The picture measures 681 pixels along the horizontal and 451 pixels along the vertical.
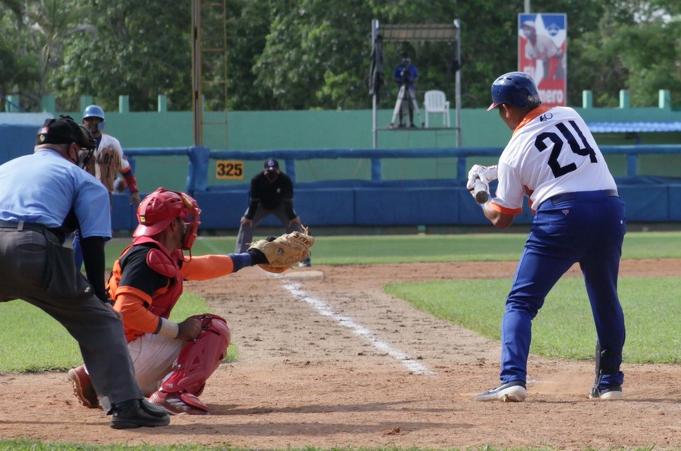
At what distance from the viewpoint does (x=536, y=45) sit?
117 feet

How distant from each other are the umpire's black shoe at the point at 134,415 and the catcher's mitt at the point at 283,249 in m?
1.34

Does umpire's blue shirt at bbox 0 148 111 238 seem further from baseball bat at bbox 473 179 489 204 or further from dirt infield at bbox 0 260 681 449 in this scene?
baseball bat at bbox 473 179 489 204

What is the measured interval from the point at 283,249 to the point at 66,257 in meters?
1.60

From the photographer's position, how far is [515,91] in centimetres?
713

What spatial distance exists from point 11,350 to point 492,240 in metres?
14.6

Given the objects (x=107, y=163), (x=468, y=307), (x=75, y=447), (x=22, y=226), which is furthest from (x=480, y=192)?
(x=107, y=163)

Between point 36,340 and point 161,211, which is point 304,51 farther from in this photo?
point 161,211

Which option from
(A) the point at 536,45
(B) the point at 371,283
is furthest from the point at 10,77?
(B) the point at 371,283

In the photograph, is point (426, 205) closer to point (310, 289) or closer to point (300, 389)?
point (310, 289)

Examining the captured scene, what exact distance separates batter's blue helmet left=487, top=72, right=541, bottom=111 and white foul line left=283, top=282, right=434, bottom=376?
2263 mm

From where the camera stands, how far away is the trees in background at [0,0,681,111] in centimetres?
4372

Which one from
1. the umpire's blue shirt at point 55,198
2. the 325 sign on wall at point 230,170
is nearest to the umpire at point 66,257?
the umpire's blue shirt at point 55,198

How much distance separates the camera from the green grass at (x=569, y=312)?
9742mm

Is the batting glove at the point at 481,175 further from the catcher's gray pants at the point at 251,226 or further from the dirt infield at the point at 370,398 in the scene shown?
the catcher's gray pants at the point at 251,226
